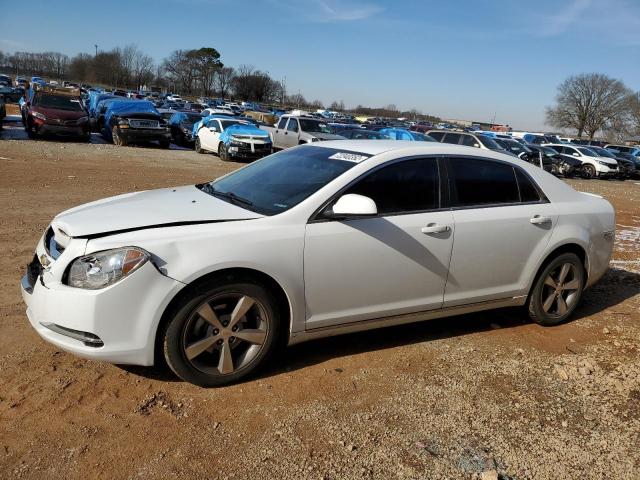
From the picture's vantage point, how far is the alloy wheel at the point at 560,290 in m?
4.78

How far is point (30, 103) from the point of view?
19.3 m

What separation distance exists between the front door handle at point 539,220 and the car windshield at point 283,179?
5.28 ft

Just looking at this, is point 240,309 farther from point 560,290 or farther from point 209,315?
point 560,290

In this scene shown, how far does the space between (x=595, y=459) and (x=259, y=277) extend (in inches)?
86.1

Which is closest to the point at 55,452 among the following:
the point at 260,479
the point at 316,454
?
the point at 260,479

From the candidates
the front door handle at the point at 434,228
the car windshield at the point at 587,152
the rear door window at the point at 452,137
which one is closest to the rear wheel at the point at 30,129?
the rear door window at the point at 452,137

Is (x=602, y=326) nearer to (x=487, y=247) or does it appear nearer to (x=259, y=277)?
(x=487, y=247)

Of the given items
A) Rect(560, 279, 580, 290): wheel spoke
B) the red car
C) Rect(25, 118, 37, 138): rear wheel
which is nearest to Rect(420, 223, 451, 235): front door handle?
Rect(560, 279, 580, 290): wheel spoke

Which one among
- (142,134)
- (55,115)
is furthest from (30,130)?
(142,134)

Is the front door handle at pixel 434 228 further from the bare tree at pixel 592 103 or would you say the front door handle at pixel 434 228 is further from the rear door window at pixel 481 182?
the bare tree at pixel 592 103

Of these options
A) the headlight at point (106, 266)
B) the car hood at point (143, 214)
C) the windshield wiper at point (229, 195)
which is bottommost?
the headlight at point (106, 266)

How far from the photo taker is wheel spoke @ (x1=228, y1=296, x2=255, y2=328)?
330 centimetres

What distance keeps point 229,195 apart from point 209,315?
1098 millimetres

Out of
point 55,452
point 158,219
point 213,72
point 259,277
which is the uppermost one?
point 213,72
